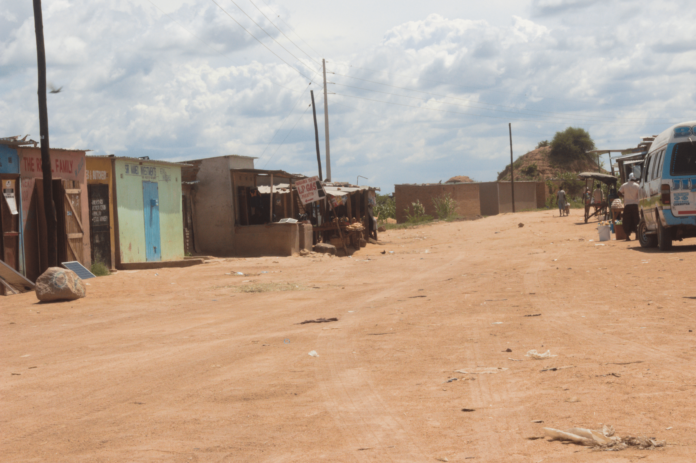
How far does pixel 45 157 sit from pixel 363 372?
35.5 ft

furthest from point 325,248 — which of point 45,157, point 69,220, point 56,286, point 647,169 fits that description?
point 56,286

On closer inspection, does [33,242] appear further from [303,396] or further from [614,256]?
[614,256]

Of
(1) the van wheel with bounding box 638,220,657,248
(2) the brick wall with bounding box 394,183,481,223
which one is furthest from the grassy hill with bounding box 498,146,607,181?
(1) the van wheel with bounding box 638,220,657,248

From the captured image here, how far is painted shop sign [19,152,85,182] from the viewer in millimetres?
13828

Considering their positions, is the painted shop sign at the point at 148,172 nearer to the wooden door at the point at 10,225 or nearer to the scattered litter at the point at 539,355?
the wooden door at the point at 10,225

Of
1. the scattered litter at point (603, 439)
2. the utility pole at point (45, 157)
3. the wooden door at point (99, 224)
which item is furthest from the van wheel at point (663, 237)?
the wooden door at point (99, 224)

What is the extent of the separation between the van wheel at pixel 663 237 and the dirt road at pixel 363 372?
2332mm

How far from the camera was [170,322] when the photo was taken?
902 cm

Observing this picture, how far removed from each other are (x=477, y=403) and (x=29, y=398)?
139 inches

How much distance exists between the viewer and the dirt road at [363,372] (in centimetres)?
371

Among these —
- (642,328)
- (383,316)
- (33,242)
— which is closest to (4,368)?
(383,316)

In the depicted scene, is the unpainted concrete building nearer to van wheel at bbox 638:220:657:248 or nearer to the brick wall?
van wheel at bbox 638:220:657:248

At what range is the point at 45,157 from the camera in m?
13.6

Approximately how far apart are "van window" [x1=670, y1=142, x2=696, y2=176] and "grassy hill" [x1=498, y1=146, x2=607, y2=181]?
6175 cm
